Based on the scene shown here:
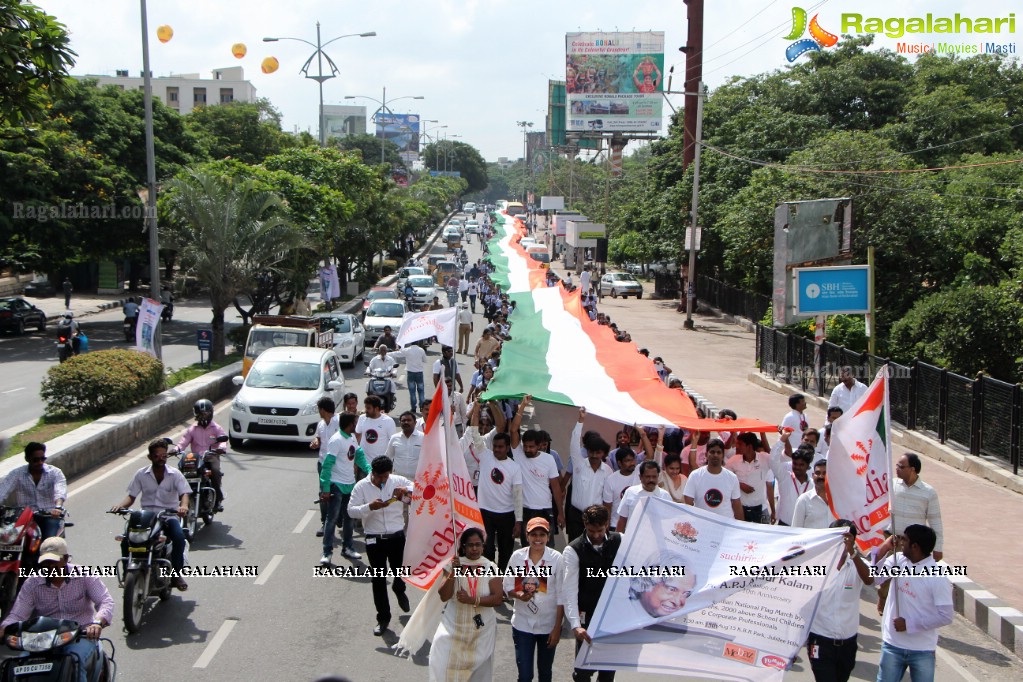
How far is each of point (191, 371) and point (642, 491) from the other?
58.1ft

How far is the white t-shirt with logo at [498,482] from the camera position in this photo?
9.41 meters

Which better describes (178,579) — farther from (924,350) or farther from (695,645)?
(924,350)


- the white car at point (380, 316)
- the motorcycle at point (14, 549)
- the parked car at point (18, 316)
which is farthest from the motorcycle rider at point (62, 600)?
the parked car at point (18, 316)

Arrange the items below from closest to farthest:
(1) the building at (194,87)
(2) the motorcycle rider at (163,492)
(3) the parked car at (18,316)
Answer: (2) the motorcycle rider at (163,492)
(3) the parked car at (18,316)
(1) the building at (194,87)

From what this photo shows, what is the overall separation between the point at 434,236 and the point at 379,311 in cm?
7891

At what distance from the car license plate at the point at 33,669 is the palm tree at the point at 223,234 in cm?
2135

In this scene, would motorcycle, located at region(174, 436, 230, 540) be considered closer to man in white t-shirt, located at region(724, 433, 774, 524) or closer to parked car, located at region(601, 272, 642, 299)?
man in white t-shirt, located at region(724, 433, 774, 524)

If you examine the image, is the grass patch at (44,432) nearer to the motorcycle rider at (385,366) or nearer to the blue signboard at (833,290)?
the motorcycle rider at (385,366)

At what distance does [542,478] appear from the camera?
9.61 metres

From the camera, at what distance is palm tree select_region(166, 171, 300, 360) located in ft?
89.1

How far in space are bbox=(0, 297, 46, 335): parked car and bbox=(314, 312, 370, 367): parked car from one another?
12.4 metres

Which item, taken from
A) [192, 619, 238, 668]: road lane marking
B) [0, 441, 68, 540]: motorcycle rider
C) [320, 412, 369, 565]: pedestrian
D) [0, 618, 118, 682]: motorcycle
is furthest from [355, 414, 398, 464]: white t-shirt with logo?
[0, 618, 118, 682]: motorcycle

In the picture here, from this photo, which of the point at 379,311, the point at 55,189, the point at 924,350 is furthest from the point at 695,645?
the point at 55,189

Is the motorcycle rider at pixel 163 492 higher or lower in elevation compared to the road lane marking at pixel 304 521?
higher
